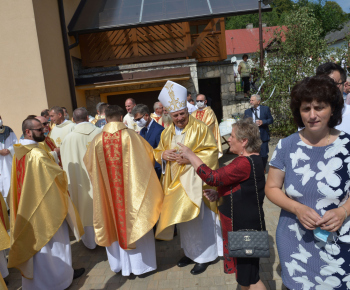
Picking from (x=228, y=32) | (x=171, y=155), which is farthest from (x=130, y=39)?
(x=228, y=32)

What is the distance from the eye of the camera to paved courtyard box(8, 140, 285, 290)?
3.27 meters

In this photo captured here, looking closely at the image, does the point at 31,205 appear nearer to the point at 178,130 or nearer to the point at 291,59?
the point at 178,130

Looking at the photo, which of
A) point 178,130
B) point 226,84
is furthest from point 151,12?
point 178,130

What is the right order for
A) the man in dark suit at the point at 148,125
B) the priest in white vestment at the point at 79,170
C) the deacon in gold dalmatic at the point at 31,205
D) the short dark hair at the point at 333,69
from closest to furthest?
the short dark hair at the point at 333,69, the deacon in gold dalmatic at the point at 31,205, the priest in white vestment at the point at 79,170, the man in dark suit at the point at 148,125

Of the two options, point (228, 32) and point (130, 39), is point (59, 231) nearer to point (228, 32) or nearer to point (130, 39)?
point (130, 39)

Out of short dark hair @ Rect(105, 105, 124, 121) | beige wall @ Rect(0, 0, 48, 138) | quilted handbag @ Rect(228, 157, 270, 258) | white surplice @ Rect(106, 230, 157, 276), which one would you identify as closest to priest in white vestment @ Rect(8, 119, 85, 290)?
white surplice @ Rect(106, 230, 157, 276)

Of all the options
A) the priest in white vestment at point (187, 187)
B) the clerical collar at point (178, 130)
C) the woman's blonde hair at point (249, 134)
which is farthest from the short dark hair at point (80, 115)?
the woman's blonde hair at point (249, 134)

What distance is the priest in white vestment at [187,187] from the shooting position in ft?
10.8

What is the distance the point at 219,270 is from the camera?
11.5 feet

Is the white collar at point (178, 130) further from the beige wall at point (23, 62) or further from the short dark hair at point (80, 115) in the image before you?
the beige wall at point (23, 62)

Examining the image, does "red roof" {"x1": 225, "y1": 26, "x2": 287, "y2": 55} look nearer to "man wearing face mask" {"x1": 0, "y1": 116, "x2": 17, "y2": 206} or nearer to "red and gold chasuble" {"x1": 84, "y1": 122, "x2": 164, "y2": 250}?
"man wearing face mask" {"x1": 0, "y1": 116, "x2": 17, "y2": 206}

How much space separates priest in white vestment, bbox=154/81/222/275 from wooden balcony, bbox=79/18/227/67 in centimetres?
783

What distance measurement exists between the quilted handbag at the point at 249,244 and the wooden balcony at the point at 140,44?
9598 millimetres

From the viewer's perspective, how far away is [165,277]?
137 inches
